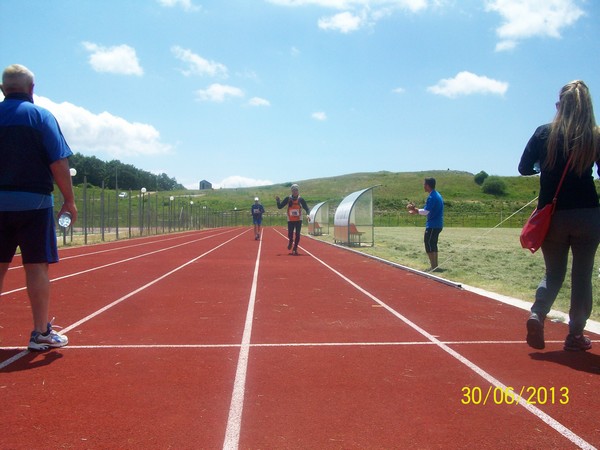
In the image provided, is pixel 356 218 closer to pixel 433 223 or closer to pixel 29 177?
pixel 433 223

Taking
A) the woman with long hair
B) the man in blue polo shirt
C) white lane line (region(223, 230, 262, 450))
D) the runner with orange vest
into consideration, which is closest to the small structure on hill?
the runner with orange vest

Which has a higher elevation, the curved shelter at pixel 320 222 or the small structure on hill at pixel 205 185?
the small structure on hill at pixel 205 185

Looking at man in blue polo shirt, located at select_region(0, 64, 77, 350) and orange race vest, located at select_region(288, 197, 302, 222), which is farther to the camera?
orange race vest, located at select_region(288, 197, 302, 222)

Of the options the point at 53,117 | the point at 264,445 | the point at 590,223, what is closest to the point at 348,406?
the point at 264,445

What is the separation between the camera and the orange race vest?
52.9 feet

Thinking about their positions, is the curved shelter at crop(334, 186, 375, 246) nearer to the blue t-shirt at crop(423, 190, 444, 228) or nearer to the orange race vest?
the orange race vest

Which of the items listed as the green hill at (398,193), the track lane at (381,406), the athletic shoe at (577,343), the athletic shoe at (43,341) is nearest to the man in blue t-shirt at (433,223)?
the track lane at (381,406)

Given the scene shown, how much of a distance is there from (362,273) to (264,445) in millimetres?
8692

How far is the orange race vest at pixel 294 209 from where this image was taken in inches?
634

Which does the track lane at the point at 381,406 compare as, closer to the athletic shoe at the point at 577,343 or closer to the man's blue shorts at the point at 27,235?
the athletic shoe at the point at 577,343

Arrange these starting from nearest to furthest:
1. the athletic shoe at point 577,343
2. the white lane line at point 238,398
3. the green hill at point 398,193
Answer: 1. the white lane line at point 238,398
2. the athletic shoe at point 577,343
3. the green hill at point 398,193

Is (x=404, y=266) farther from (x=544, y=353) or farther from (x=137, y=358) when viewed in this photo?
(x=137, y=358)

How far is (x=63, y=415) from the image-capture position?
3336 mm

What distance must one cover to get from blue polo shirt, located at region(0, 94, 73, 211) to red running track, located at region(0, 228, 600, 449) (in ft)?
4.28
